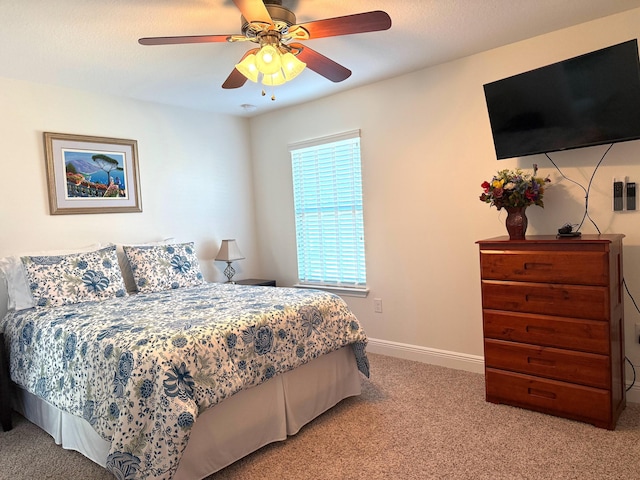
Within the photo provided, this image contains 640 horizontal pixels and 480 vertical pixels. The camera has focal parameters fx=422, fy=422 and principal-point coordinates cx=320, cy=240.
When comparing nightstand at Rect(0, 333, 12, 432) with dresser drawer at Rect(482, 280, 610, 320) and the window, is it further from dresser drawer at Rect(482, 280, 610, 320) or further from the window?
dresser drawer at Rect(482, 280, 610, 320)

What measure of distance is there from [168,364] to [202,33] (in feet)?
6.29

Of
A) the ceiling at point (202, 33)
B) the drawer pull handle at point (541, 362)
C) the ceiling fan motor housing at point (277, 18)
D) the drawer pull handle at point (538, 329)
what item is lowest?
the drawer pull handle at point (541, 362)

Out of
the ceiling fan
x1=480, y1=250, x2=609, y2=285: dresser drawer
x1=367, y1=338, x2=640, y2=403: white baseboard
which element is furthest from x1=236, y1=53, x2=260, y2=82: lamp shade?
x1=367, y1=338, x2=640, y2=403: white baseboard

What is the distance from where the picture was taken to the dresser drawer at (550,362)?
91.3 inches

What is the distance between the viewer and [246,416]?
7.36ft

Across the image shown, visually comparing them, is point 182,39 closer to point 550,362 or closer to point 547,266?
point 547,266

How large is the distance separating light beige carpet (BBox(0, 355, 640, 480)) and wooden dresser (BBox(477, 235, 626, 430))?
0.13m

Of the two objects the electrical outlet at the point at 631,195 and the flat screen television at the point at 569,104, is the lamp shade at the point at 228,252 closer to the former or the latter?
the flat screen television at the point at 569,104

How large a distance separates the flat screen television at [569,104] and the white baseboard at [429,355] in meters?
1.57

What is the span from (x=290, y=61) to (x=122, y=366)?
172 centimetres

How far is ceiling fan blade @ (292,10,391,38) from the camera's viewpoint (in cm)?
187

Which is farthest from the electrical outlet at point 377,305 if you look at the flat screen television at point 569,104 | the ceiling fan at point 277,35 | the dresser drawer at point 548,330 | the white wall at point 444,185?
the ceiling fan at point 277,35

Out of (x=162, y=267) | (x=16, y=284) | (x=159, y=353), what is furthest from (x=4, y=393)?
Answer: (x=159, y=353)

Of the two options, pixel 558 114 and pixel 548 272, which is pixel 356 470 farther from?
pixel 558 114
